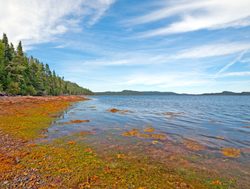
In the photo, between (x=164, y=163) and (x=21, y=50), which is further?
(x=21, y=50)

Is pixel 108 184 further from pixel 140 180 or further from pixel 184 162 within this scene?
pixel 184 162

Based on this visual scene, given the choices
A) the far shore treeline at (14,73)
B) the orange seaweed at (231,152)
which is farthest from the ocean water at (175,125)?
the far shore treeline at (14,73)

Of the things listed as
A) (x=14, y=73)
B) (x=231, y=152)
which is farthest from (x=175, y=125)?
(x=14, y=73)

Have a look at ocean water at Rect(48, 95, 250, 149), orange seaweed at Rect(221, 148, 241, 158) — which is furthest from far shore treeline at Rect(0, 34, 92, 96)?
orange seaweed at Rect(221, 148, 241, 158)

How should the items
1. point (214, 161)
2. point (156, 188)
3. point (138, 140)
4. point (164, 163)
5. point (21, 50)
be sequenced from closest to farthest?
point (156, 188) < point (164, 163) < point (214, 161) < point (138, 140) < point (21, 50)

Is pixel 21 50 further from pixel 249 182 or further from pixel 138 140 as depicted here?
pixel 249 182

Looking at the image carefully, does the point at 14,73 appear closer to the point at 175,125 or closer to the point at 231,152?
the point at 175,125

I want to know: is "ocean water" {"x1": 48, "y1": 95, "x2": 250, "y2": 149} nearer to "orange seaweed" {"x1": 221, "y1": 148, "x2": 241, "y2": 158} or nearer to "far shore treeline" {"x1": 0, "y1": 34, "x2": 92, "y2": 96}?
"orange seaweed" {"x1": 221, "y1": 148, "x2": 241, "y2": 158}

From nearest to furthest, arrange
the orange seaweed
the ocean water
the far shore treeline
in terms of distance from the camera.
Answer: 1. the orange seaweed
2. the ocean water
3. the far shore treeline

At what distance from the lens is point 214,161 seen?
39.2 feet

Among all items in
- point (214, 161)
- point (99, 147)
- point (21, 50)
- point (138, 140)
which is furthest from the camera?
point (21, 50)

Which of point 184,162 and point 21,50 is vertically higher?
point 21,50

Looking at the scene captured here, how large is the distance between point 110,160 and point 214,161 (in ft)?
22.0

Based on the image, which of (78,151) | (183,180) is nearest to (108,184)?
(183,180)
